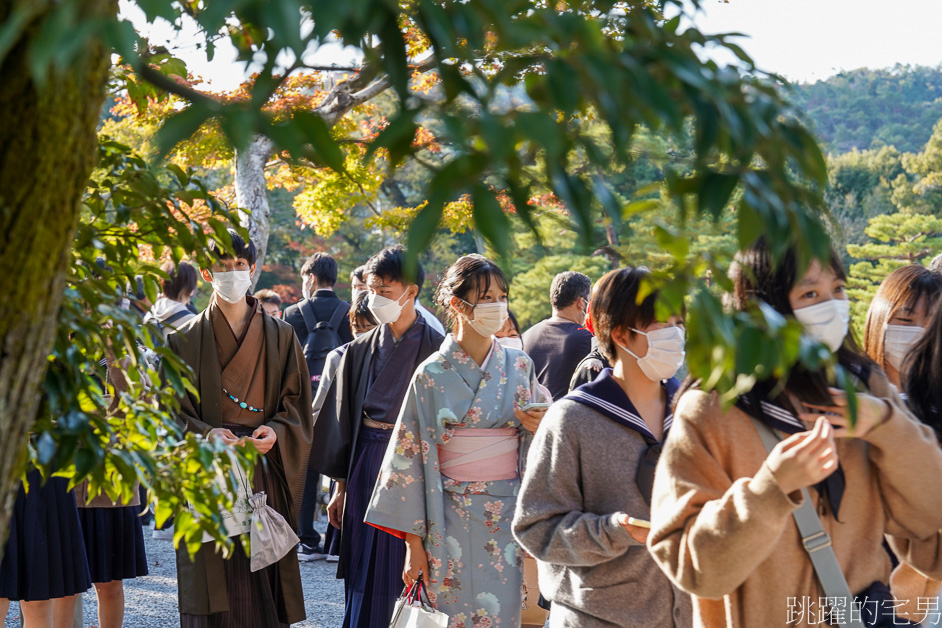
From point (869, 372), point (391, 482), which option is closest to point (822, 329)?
point (869, 372)

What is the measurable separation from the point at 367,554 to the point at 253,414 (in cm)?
92

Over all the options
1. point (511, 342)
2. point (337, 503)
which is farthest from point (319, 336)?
point (337, 503)

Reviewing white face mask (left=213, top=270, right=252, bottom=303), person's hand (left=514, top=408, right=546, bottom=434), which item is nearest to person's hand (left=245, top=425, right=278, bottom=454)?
white face mask (left=213, top=270, right=252, bottom=303)

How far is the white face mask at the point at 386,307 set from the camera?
191 inches

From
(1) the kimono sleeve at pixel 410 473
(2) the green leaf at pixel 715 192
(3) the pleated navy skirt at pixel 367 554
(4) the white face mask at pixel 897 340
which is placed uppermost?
(2) the green leaf at pixel 715 192

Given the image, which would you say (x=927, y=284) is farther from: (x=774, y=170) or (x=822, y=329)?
(x=774, y=170)

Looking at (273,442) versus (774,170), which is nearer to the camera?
(774,170)

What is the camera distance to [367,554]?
14.6ft

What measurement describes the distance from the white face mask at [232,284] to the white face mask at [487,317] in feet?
4.20

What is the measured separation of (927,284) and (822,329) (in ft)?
5.76

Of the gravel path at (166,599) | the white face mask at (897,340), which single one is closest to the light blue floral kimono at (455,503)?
the white face mask at (897,340)

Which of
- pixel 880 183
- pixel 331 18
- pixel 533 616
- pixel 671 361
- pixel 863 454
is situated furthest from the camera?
pixel 880 183

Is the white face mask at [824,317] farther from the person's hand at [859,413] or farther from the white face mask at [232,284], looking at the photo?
the white face mask at [232,284]

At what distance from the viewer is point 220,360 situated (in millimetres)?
4543
